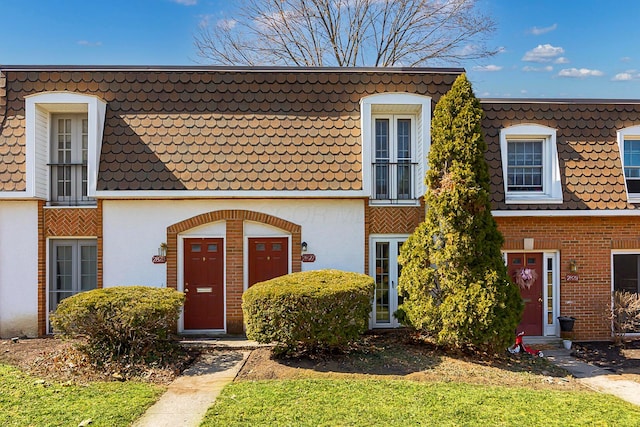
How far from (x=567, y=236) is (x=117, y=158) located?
422 inches

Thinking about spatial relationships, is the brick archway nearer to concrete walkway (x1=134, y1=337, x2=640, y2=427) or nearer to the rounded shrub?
concrete walkway (x1=134, y1=337, x2=640, y2=427)

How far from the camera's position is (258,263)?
10.0 meters

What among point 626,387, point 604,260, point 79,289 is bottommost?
point 626,387

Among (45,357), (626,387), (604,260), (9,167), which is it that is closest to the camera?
(626,387)

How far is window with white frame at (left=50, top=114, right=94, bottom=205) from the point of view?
33.4 ft

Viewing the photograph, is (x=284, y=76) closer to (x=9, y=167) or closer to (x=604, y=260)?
(x=9, y=167)

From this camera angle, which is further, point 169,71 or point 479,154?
point 169,71

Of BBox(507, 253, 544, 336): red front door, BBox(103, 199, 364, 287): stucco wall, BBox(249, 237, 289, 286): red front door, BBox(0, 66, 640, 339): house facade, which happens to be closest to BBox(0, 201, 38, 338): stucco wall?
BBox(0, 66, 640, 339): house facade

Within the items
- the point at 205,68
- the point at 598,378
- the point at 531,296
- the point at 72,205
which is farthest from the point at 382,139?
the point at 72,205

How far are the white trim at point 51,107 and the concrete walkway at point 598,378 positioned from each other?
→ 10462mm

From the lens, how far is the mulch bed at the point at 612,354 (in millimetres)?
8477

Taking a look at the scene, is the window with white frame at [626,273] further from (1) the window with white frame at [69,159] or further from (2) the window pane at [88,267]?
(1) the window with white frame at [69,159]

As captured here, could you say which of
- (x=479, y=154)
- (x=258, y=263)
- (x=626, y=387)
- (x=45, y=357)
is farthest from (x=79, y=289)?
(x=626, y=387)

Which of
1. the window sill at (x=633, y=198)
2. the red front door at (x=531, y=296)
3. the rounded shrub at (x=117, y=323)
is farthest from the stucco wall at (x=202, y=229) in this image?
the window sill at (x=633, y=198)
